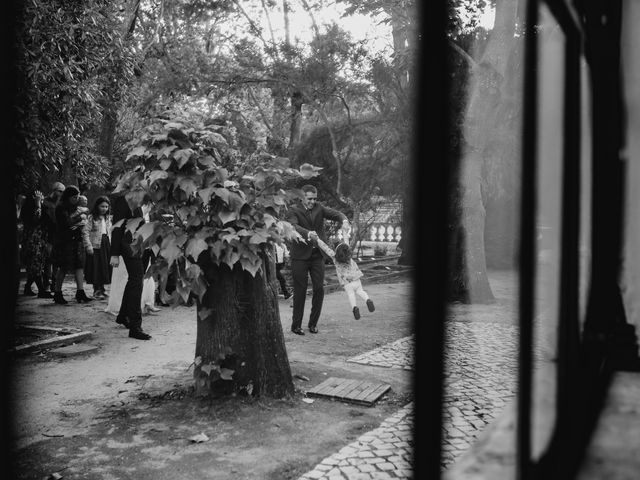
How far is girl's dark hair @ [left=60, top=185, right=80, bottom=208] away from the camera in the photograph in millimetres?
9258

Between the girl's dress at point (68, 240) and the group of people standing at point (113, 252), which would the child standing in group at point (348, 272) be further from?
Result: the girl's dress at point (68, 240)

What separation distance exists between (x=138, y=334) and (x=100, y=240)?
3.87 metres

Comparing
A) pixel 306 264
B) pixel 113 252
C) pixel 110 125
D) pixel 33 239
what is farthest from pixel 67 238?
pixel 110 125

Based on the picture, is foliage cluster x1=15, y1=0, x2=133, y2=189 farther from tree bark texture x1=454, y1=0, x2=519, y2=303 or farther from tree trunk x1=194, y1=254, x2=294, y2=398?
tree bark texture x1=454, y1=0, x2=519, y2=303

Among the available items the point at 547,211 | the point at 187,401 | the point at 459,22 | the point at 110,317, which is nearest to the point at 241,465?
the point at 187,401

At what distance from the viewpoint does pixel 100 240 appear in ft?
34.3

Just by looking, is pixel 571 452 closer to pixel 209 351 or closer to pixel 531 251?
pixel 531 251

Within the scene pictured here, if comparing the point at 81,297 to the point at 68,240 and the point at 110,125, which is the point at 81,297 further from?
the point at 110,125

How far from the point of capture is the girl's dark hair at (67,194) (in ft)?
30.4

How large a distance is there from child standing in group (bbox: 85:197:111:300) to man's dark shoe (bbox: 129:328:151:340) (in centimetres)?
313

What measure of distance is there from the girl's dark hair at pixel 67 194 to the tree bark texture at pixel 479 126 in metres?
6.25

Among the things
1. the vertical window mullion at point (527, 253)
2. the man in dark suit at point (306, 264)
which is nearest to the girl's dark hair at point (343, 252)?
the man in dark suit at point (306, 264)

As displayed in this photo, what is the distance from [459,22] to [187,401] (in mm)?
7785

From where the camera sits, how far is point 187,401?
4.66 metres
